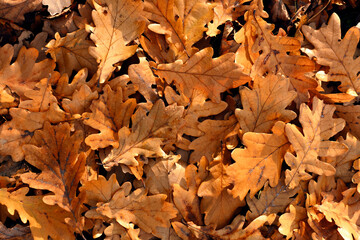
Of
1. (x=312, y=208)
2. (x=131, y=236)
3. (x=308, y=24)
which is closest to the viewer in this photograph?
(x=131, y=236)

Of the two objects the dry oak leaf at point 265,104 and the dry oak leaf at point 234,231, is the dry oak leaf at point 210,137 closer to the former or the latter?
the dry oak leaf at point 265,104

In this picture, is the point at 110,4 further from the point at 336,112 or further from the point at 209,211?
the point at 336,112

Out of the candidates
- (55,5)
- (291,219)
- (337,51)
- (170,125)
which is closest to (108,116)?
(170,125)

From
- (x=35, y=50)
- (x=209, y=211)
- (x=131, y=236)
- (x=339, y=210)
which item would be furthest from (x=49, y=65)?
(x=339, y=210)

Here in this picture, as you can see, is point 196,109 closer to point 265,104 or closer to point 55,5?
point 265,104

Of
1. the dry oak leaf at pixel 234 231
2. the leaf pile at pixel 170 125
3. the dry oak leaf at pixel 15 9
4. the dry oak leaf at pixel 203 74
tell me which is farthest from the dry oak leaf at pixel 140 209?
the dry oak leaf at pixel 15 9

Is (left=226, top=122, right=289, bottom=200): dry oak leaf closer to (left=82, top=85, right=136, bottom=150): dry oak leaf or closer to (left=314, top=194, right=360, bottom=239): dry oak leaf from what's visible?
(left=314, top=194, right=360, bottom=239): dry oak leaf
